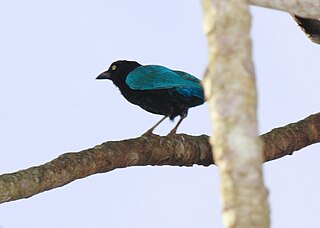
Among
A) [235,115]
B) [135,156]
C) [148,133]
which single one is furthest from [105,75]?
[235,115]

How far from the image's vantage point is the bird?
7.23 meters

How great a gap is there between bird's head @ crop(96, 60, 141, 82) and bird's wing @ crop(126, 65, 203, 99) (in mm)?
481

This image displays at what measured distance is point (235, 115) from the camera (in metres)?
3.00

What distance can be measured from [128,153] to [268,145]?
113cm

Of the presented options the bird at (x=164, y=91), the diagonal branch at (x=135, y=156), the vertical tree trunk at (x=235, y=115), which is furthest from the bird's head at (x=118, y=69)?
the vertical tree trunk at (x=235, y=115)

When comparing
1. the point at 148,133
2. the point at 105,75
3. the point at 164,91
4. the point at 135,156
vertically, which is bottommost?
the point at 135,156

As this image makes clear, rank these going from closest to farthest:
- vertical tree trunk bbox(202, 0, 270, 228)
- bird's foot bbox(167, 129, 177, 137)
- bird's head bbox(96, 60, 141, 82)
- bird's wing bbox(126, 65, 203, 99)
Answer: vertical tree trunk bbox(202, 0, 270, 228) → bird's foot bbox(167, 129, 177, 137) → bird's wing bbox(126, 65, 203, 99) → bird's head bbox(96, 60, 141, 82)

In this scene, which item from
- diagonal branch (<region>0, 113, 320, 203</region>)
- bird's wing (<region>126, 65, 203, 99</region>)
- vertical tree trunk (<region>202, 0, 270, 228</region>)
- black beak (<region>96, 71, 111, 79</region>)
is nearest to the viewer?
vertical tree trunk (<region>202, 0, 270, 228</region>)

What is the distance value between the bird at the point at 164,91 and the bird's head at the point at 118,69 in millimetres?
445

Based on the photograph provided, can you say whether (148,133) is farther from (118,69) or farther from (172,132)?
(118,69)

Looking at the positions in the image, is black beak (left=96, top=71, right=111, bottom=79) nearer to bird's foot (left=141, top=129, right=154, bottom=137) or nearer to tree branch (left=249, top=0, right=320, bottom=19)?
bird's foot (left=141, top=129, right=154, bottom=137)

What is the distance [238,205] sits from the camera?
9.71 ft

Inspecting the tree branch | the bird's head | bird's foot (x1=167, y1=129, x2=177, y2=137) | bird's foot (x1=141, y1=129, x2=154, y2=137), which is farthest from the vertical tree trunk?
the bird's head

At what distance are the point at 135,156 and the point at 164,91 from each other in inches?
59.5
